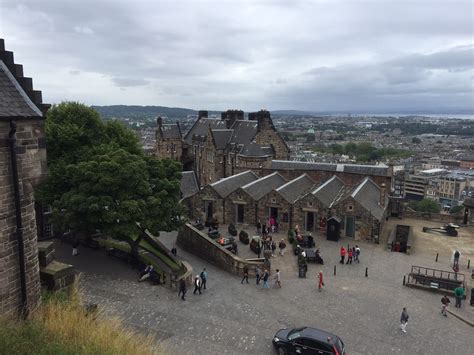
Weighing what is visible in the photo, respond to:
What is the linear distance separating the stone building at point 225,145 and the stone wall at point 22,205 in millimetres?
40881

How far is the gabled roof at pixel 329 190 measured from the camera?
1475 inches

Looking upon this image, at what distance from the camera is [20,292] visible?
11312 millimetres

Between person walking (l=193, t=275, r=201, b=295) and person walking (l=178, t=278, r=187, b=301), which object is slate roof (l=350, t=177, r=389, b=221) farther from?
person walking (l=178, t=278, r=187, b=301)

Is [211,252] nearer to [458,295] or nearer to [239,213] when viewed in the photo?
[239,213]

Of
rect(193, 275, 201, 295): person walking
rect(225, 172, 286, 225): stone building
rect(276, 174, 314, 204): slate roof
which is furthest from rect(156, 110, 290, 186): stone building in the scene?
A: rect(193, 275, 201, 295): person walking

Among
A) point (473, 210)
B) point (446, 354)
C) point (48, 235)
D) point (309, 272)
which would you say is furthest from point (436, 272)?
point (48, 235)

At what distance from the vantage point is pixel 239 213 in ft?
134

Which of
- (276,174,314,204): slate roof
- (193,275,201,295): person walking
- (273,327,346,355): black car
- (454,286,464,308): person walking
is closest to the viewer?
(273,327,346,355): black car

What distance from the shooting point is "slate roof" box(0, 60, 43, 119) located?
10.3 m

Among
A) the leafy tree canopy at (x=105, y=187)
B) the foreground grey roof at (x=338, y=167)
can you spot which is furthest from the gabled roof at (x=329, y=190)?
the leafy tree canopy at (x=105, y=187)

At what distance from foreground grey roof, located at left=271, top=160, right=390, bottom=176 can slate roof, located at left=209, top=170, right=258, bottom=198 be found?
3.09 metres

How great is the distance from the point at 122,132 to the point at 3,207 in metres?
26.0

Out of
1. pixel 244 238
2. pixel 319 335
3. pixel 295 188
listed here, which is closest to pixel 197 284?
pixel 319 335

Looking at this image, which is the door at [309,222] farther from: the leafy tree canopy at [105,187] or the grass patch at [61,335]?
the grass patch at [61,335]
